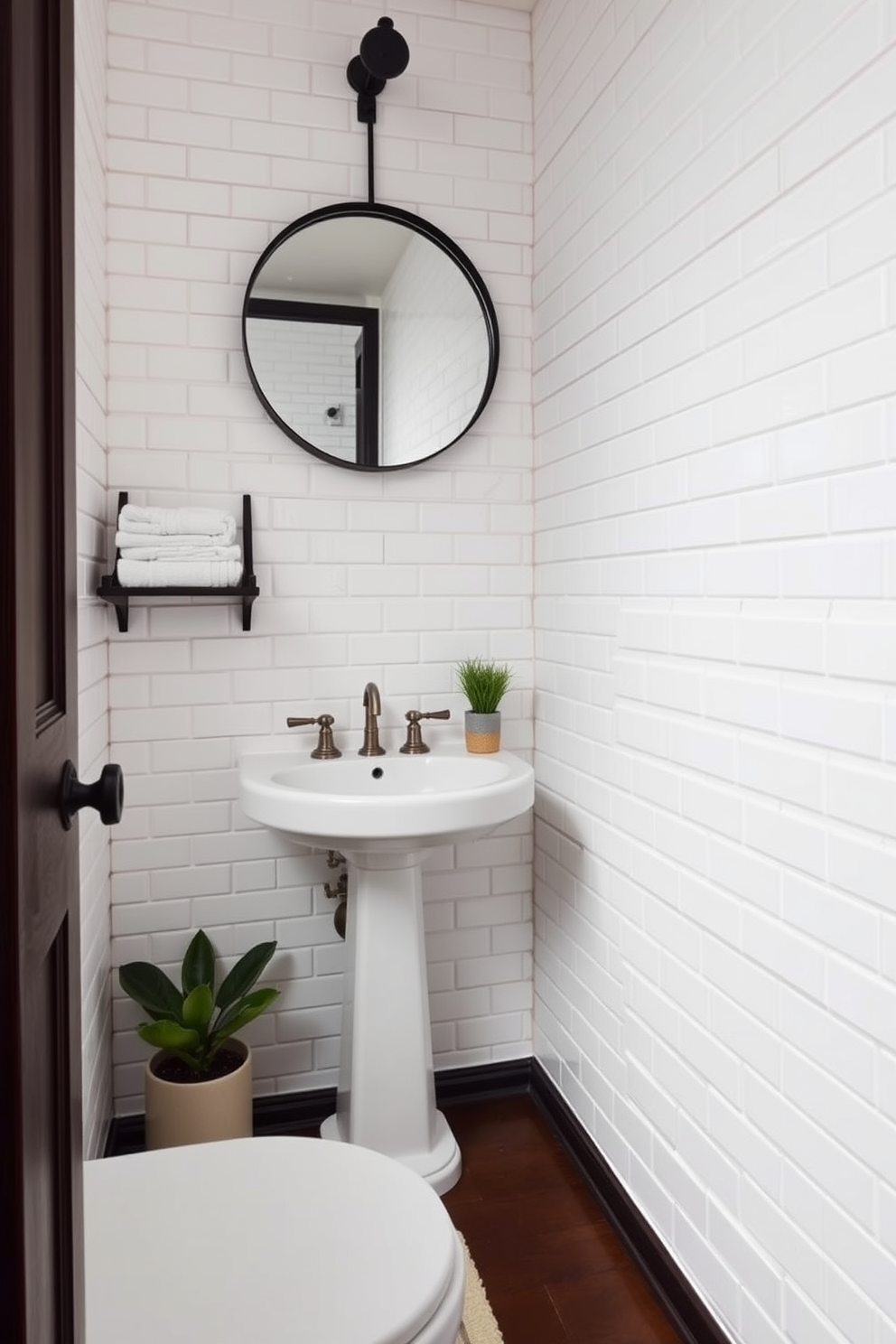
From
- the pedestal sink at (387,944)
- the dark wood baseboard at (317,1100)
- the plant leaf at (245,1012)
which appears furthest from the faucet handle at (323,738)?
the dark wood baseboard at (317,1100)

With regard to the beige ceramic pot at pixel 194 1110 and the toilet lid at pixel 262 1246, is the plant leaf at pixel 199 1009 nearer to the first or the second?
the beige ceramic pot at pixel 194 1110

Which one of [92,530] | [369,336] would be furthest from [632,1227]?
[369,336]

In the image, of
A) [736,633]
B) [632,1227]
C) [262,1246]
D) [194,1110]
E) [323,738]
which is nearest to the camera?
[262,1246]

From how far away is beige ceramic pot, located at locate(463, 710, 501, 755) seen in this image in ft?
7.06

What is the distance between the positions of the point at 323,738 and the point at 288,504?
0.56 m

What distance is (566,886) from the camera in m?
2.11

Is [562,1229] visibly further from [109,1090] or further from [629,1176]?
[109,1090]

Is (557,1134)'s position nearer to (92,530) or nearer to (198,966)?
(198,966)

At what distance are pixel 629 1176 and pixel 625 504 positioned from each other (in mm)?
1309

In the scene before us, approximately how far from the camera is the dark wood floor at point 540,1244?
157 cm

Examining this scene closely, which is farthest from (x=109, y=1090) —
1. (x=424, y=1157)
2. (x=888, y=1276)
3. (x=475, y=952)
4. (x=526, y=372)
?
(x=526, y=372)

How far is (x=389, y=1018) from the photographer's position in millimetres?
1922

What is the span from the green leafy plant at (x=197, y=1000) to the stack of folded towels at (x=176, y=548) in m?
0.81

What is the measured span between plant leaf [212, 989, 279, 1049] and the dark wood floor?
558 millimetres
